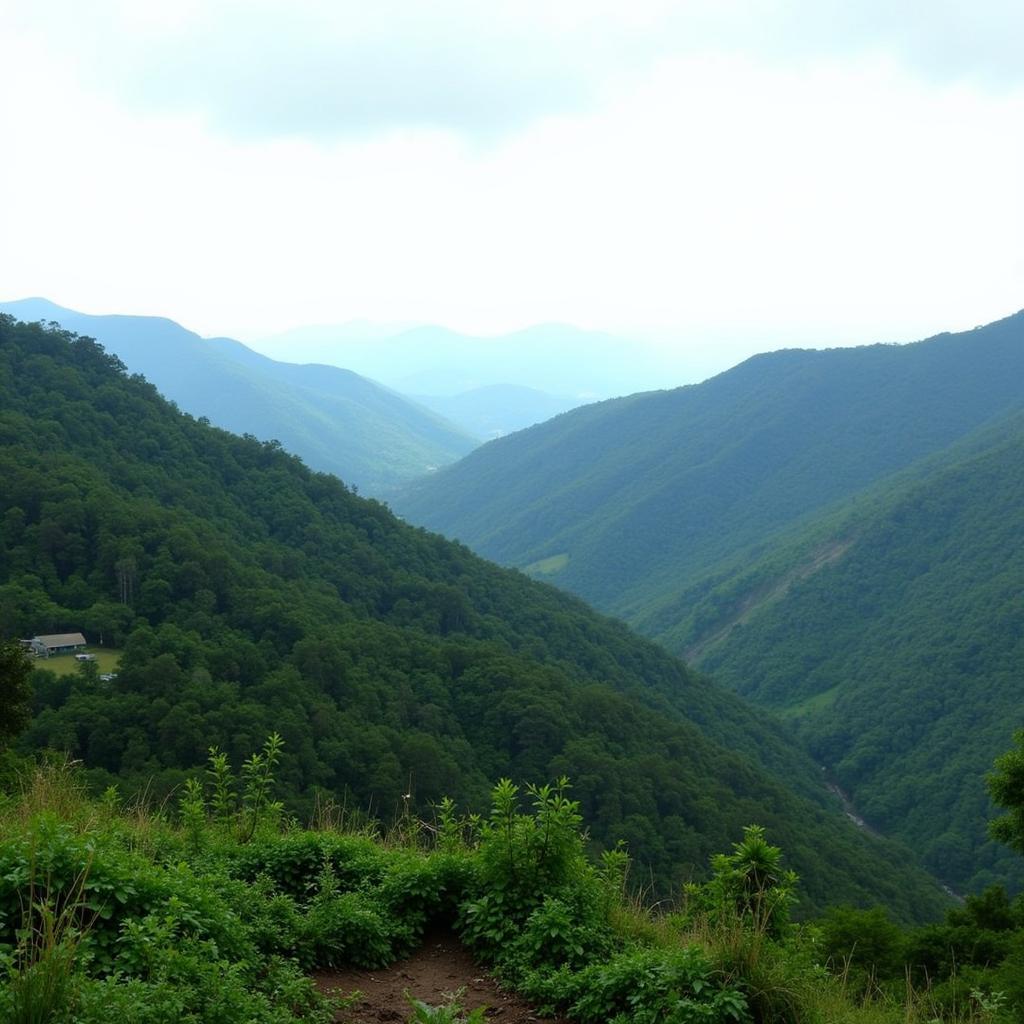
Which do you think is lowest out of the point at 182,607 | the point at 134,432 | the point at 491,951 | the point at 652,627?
the point at 652,627

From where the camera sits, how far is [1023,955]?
52.8ft

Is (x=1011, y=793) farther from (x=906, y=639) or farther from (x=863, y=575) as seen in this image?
(x=863, y=575)

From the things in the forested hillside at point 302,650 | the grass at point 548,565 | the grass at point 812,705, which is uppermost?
the forested hillside at point 302,650

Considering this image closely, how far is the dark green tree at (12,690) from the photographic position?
18844mm

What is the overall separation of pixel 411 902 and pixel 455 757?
1399 inches

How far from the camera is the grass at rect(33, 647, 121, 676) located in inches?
1380

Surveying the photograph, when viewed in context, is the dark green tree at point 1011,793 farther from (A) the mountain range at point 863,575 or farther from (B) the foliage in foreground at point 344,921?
(A) the mountain range at point 863,575

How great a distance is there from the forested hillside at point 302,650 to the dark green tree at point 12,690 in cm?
516

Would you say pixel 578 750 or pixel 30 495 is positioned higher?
pixel 30 495

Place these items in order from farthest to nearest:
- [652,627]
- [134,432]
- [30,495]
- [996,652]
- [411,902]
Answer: [652,627] → [996,652] → [134,432] → [30,495] → [411,902]

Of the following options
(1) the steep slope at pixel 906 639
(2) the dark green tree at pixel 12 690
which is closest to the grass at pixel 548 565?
(1) the steep slope at pixel 906 639

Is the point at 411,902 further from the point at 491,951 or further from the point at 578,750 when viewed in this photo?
the point at 578,750

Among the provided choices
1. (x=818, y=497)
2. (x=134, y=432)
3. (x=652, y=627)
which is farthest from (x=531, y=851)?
(x=818, y=497)

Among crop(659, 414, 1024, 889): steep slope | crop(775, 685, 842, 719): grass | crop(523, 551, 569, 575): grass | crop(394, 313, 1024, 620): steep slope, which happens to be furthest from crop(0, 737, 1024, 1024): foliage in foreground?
crop(523, 551, 569, 575): grass
